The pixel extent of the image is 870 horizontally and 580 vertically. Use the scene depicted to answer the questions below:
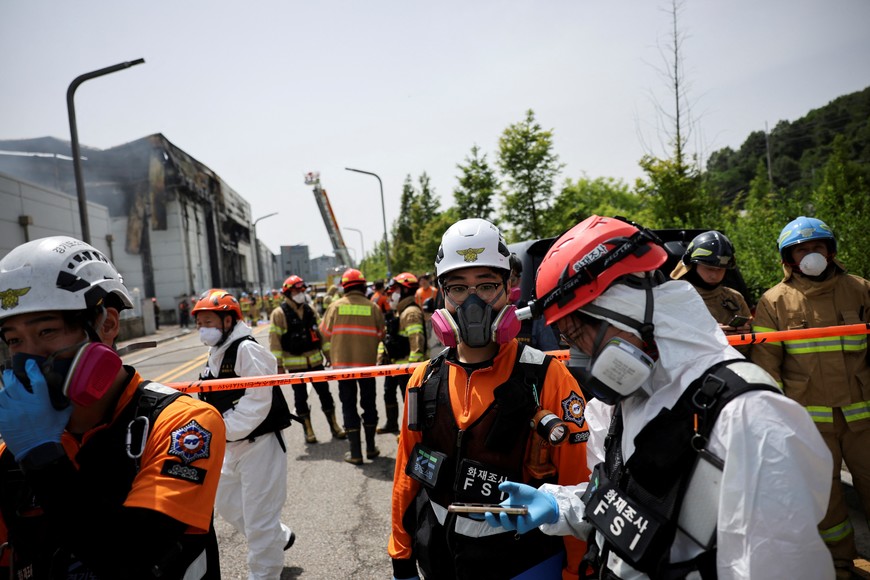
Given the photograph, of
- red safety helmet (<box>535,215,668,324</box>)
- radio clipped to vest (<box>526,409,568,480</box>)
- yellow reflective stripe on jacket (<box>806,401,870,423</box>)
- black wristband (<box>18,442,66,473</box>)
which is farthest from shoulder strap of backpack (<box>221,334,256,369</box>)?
yellow reflective stripe on jacket (<box>806,401,870,423</box>)

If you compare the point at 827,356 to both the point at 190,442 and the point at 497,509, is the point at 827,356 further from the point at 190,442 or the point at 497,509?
the point at 190,442

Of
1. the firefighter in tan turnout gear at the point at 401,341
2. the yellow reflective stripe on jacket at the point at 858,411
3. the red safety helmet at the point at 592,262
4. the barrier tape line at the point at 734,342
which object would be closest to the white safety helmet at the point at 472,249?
the red safety helmet at the point at 592,262

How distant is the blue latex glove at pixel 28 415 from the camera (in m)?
1.46

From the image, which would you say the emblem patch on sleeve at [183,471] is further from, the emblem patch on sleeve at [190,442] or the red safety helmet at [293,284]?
the red safety helmet at [293,284]

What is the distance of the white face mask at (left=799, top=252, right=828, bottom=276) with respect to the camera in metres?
3.64

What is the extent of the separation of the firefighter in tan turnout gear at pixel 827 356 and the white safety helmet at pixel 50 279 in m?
4.26

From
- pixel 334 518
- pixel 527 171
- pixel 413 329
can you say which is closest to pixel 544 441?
pixel 334 518

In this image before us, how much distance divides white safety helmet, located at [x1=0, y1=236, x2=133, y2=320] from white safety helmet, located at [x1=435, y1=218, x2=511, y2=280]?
138 centimetres

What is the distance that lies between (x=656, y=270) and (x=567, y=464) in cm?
102

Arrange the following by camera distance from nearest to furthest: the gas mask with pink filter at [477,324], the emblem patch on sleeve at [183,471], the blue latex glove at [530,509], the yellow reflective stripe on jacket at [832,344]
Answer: the emblem patch on sleeve at [183,471]
the blue latex glove at [530,509]
the gas mask with pink filter at [477,324]
the yellow reflective stripe on jacket at [832,344]

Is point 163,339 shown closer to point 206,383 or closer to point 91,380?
point 206,383

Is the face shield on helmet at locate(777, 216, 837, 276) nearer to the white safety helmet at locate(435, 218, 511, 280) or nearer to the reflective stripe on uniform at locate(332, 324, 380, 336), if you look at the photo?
the white safety helmet at locate(435, 218, 511, 280)

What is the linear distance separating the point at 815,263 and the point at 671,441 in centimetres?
325

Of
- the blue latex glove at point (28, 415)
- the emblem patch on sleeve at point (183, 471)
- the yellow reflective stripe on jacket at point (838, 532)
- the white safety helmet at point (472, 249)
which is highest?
the white safety helmet at point (472, 249)
